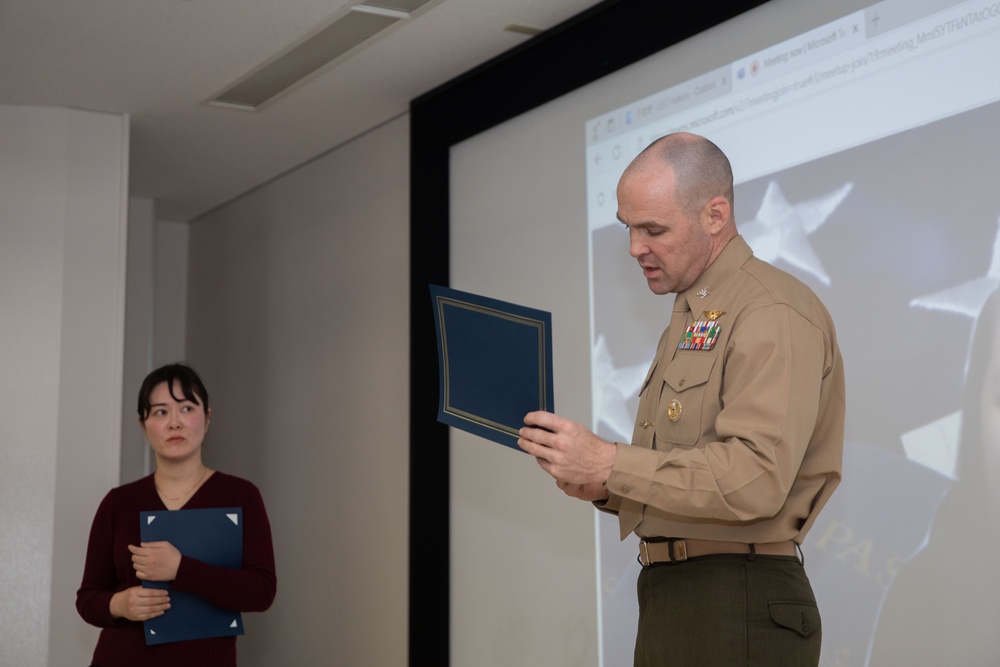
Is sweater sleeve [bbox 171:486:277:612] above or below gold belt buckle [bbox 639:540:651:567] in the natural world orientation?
below

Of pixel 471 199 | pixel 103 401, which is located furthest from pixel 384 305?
pixel 103 401

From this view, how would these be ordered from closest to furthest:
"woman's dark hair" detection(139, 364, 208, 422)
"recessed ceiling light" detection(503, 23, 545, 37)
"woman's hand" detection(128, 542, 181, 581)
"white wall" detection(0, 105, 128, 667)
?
"woman's hand" detection(128, 542, 181, 581) → "woman's dark hair" detection(139, 364, 208, 422) → "recessed ceiling light" detection(503, 23, 545, 37) → "white wall" detection(0, 105, 128, 667)

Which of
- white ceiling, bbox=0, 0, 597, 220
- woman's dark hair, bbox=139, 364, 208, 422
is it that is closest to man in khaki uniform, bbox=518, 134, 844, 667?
woman's dark hair, bbox=139, 364, 208, 422

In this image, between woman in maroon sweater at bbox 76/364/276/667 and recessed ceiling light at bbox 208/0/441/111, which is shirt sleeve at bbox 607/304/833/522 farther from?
recessed ceiling light at bbox 208/0/441/111

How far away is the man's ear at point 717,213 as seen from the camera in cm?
179

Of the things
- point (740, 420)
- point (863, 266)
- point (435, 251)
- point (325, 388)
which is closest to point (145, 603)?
point (740, 420)

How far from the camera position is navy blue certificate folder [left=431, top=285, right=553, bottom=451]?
67.9 inches

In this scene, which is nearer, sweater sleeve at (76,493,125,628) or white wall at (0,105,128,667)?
sweater sleeve at (76,493,125,628)

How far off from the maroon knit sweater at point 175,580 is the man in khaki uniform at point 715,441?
122 cm

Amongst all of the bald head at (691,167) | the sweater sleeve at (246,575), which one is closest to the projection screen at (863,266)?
the bald head at (691,167)

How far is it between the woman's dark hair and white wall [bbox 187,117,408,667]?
1.84m

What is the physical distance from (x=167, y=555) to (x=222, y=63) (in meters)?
2.34

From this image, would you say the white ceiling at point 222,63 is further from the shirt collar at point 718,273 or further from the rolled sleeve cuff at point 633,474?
the rolled sleeve cuff at point 633,474

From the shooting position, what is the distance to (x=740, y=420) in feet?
5.21
